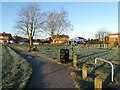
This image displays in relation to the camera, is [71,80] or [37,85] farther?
[71,80]

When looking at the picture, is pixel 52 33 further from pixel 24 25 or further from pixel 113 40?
pixel 113 40

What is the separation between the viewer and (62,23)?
51.2m

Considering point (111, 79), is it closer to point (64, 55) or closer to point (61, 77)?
point (61, 77)

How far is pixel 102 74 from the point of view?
33.6 ft

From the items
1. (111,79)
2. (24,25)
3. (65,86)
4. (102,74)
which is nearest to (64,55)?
(102,74)

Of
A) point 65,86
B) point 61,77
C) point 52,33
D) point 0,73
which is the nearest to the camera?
point 65,86

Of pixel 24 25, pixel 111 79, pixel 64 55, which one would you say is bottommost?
pixel 111 79

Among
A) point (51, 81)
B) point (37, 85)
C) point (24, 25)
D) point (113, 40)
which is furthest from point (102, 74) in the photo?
point (113, 40)

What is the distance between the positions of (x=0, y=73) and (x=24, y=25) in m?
38.2

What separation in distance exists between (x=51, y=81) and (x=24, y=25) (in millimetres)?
40549

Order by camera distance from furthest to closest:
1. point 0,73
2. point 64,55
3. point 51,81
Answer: point 64,55, point 0,73, point 51,81

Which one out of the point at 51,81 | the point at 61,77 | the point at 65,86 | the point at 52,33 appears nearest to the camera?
the point at 65,86

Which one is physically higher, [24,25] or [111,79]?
[24,25]

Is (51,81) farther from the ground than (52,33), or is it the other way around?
(52,33)
